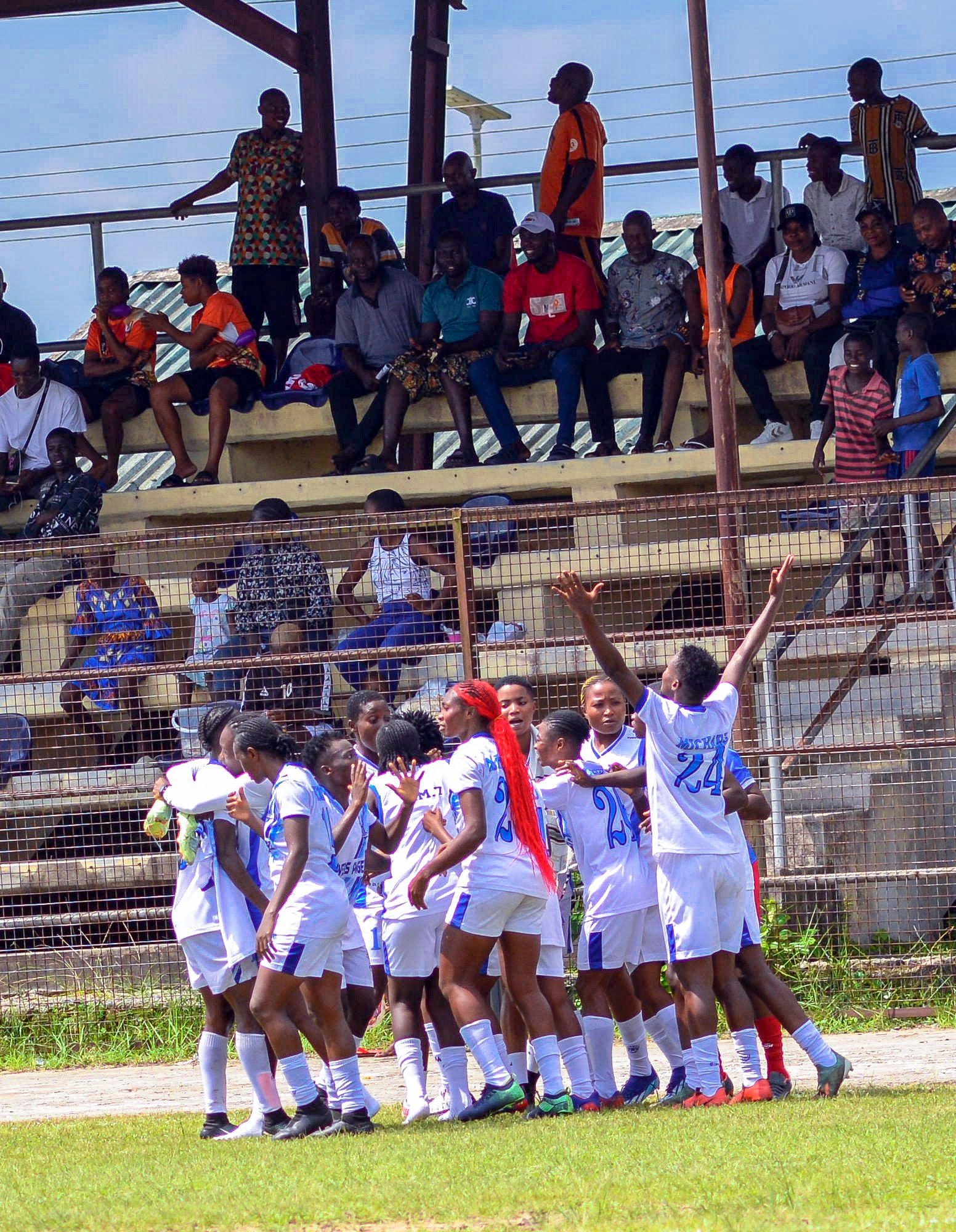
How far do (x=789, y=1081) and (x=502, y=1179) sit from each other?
2275 millimetres

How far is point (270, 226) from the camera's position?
47.1 ft

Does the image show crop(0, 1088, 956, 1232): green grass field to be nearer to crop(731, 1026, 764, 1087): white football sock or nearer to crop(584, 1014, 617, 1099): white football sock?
crop(731, 1026, 764, 1087): white football sock

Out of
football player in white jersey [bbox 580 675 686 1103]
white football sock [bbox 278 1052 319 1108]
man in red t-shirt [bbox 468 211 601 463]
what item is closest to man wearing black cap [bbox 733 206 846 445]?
man in red t-shirt [bbox 468 211 601 463]

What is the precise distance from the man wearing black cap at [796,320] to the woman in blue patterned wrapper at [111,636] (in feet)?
15.6

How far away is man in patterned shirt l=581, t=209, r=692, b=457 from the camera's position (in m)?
12.6

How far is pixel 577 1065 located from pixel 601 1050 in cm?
32

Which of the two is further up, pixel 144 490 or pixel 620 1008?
pixel 144 490

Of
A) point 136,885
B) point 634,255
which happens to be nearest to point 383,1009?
point 136,885

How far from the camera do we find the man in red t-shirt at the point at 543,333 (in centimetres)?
1271

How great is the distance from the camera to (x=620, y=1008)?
7.46 meters

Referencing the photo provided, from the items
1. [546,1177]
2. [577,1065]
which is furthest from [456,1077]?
[546,1177]

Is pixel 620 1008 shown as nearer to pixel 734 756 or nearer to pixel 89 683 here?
pixel 734 756

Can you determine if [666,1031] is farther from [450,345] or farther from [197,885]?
[450,345]

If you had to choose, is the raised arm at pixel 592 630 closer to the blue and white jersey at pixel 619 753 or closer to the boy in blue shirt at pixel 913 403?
the blue and white jersey at pixel 619 753
